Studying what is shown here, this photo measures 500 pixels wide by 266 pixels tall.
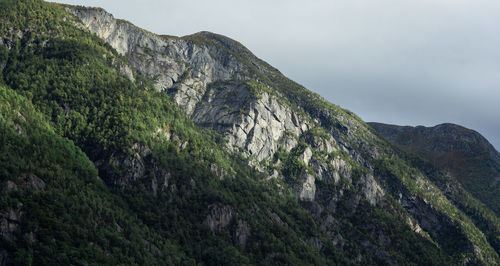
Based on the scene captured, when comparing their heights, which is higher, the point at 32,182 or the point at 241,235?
the point at 32,182

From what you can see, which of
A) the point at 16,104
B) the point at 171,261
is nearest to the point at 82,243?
the point at 171,261

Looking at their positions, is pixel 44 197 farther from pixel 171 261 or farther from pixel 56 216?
pixel 171 261

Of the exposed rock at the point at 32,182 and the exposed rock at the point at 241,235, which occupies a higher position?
the exposed rock at the point at 32,182

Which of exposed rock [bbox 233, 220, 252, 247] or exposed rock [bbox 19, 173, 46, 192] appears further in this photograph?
exposed rock [bbox 233, 220, 252, 247]

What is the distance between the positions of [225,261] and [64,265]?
72.5 metres

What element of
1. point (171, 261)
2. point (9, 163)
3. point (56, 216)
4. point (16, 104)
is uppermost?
point (16, 104)

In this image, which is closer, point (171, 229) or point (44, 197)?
point (44, 197)

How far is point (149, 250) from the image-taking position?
15600cm

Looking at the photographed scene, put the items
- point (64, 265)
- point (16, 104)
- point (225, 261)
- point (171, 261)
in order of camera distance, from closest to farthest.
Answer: point (64, 265) < point (171, 261) < point (225, 261) < point (16, 104)

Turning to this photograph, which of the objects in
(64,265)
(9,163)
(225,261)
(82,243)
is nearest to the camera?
(64,265)

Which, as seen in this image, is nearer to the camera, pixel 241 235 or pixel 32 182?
pixel 32 182

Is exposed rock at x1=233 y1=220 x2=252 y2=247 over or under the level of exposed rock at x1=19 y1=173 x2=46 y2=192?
under

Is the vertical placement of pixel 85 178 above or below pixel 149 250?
above

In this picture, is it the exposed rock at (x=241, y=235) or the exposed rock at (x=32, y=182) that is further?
the exposed rock at (x=241, y=235)
